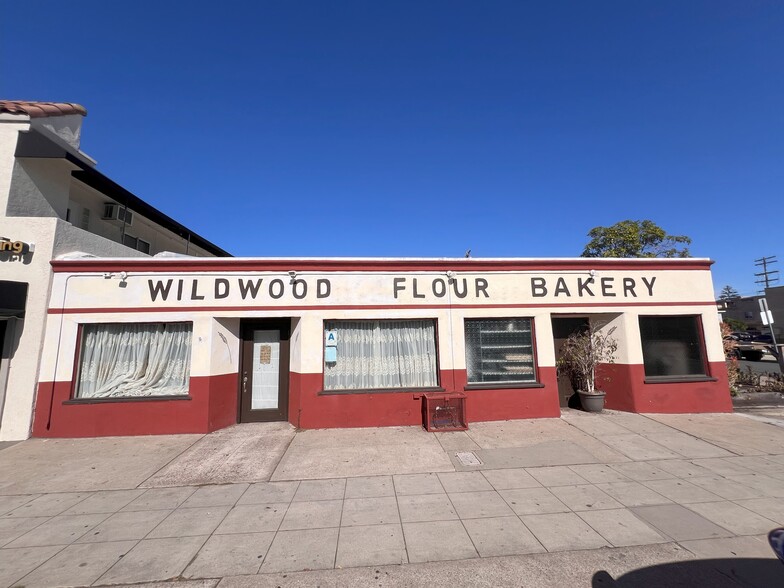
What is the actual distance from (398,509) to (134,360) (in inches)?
279

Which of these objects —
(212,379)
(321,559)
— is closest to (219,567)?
(321,559)

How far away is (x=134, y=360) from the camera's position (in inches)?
330

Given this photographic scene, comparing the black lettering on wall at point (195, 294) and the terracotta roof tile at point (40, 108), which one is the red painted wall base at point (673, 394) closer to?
the black lettering on wall at point (195, 294)

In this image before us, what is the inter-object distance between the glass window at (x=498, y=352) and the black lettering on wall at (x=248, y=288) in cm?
515

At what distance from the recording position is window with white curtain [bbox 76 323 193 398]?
817 cm

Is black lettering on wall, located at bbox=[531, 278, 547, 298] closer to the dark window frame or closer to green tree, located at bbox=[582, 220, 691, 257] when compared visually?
the dark window frame

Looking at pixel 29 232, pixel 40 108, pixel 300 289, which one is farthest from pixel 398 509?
pixel 40 108

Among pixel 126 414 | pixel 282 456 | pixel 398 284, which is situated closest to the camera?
pixel 282 456

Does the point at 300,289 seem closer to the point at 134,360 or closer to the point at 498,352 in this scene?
the point at 134,360

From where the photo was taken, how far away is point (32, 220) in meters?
8.09

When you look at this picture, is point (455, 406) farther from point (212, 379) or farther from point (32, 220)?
point (32, 220)

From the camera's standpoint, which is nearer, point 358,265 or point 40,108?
point 358,265

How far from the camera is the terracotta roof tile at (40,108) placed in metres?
8.77

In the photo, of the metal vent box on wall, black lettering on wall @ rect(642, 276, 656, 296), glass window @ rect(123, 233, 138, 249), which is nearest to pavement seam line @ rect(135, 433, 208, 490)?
the metal vent box on wall
